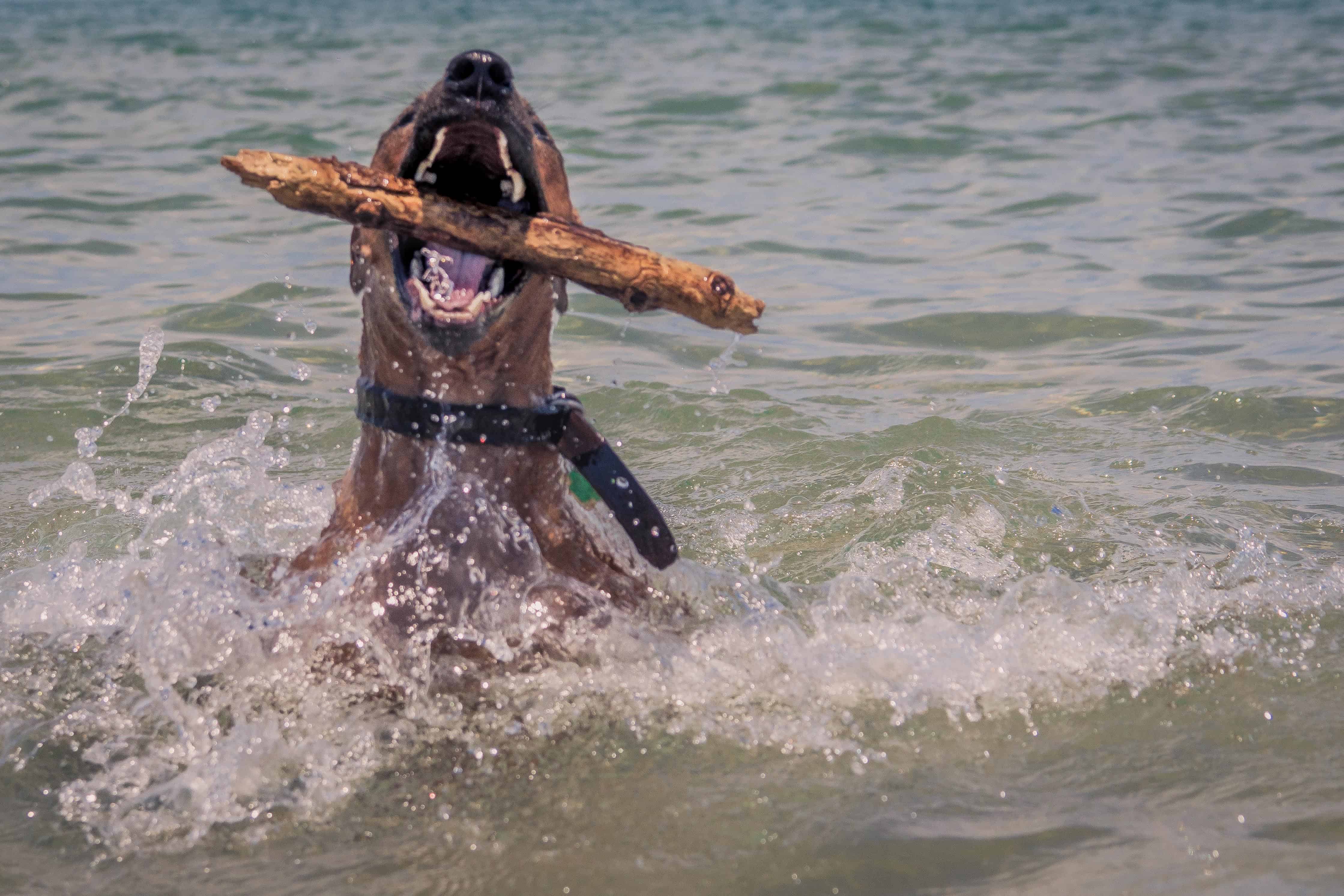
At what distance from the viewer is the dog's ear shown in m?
3.43

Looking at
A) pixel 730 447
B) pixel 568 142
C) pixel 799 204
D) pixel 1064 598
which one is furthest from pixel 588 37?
pixel 1064 598

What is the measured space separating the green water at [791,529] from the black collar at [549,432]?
268mm

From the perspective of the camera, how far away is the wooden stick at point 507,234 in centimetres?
297

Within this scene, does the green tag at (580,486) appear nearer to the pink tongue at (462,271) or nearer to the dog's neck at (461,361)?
the dog's neck at (461,361)

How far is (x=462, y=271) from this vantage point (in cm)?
336

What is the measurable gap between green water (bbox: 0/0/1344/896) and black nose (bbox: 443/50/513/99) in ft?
3.13

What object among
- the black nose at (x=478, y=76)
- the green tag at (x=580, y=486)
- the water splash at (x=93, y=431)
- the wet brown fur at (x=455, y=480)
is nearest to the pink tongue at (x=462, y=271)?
the wet brown fur at (x=455, y=480)

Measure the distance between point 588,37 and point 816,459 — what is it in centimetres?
1645

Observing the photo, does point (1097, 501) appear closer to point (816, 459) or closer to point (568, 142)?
point (816, 459)

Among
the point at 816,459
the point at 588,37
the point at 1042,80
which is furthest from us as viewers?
the point at 588,37

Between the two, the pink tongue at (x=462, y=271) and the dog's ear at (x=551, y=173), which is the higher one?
the dog's ear at (x=551, y=173)

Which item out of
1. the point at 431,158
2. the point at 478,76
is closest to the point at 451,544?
the point at 431,158

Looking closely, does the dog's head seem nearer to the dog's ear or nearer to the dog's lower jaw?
the dog's ear

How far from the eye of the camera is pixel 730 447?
5.70 metres
